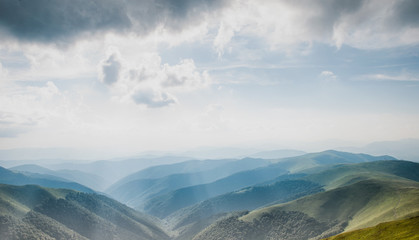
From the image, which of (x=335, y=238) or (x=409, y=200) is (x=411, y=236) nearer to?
(x=335, y=238)

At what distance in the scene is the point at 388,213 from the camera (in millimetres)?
189625

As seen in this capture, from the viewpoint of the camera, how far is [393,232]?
298 ft

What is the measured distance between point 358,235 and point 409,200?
465 ft

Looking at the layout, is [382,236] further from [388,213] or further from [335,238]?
[388,213]

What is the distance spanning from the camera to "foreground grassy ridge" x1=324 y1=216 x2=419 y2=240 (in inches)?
3237

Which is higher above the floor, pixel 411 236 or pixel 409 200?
pixel 411 236

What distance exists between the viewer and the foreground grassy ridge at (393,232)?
270 ft

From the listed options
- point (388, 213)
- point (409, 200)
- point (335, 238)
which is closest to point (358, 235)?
point (335, 238)

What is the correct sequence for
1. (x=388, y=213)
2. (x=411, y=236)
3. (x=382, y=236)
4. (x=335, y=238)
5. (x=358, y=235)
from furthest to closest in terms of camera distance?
(x=388, y=213)
(x=335, y=238)
(x=358, y=235)
(x=382, y=236)
(x=411, y=236)

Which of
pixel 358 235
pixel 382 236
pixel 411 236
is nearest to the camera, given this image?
pixel 411 236

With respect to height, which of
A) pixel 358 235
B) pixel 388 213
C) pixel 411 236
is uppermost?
pixel 411 236

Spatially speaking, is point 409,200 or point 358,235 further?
point 409,200

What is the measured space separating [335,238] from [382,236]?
24.0m

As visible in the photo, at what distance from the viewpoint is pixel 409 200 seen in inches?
7859
